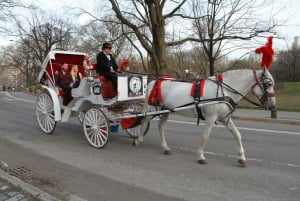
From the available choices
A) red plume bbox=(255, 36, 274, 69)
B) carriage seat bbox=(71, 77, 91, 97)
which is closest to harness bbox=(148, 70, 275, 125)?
red plume bbox=(255, 36, 274, 69)

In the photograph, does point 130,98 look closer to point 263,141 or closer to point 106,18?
point 263,141

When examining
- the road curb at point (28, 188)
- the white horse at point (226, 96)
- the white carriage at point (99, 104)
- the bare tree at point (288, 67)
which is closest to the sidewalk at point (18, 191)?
the road curb at point (28, 188)

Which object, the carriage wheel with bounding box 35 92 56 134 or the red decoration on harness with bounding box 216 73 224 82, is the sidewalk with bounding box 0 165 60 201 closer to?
the red decoration on harness with bounding box 216 73 224 82

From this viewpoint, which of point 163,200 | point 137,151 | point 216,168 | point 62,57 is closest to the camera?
point 163,200

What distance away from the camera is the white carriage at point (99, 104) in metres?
8.24

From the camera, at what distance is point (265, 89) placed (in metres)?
6.44

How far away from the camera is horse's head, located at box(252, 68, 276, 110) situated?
6.37 meters

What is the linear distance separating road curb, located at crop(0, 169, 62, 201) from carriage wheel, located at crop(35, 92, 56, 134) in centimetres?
433

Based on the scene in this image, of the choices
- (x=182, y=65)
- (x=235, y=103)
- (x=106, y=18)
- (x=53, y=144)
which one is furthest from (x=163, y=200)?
(x=182, y=65)

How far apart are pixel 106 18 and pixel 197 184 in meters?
28.8

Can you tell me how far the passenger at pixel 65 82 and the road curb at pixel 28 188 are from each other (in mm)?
4365

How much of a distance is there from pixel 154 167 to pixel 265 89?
2.68 meters

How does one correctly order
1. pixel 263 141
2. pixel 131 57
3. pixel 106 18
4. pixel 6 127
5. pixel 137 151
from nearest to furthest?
pixel 137 151, pixel 263 141, pixel 6 127, pixel 106 18, pixel 131 57

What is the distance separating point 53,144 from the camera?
877 centimetres
